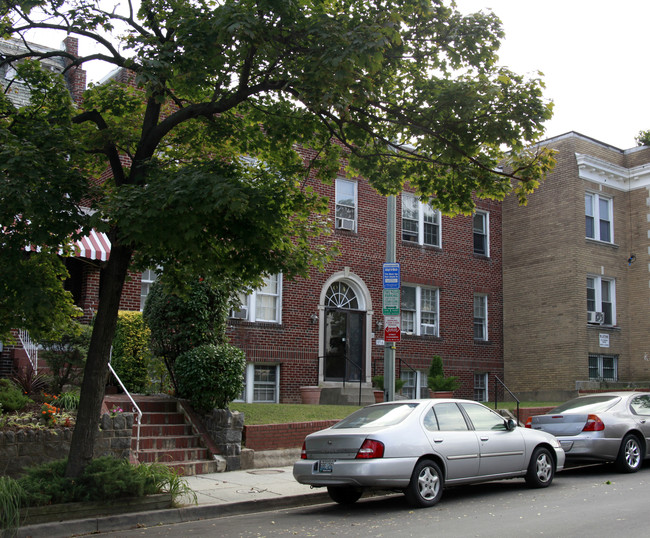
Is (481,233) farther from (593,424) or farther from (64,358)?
(64,358)

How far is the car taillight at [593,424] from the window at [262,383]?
973 centimetres

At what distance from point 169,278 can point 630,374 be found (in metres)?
20.6

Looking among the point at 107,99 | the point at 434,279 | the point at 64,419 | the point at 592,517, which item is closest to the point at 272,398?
the point at 434,279

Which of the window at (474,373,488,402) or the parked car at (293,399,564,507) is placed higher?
the window at (474,373,488,402)

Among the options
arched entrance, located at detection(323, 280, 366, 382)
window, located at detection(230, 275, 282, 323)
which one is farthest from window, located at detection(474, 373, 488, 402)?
window, located at detection(230, 275, 282, 323)

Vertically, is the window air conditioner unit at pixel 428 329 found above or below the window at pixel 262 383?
above

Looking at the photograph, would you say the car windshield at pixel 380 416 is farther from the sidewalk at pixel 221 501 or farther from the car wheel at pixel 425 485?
the sidewalk at pixel 221 501

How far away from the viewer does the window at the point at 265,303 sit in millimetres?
19547

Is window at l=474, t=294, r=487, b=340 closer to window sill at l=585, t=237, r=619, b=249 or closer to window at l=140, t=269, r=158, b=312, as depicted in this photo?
window sill at l=585, t=237, r=619, b=249

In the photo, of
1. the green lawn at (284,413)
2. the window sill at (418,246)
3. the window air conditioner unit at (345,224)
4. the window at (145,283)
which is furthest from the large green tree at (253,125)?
the window sill at (418,246)

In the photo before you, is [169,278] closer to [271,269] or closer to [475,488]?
[271,269]

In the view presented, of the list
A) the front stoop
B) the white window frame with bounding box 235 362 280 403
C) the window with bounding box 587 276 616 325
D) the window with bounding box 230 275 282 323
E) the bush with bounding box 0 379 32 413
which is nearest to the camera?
the bush with bounding box 0 379 32 413

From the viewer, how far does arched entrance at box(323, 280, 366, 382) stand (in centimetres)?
2119

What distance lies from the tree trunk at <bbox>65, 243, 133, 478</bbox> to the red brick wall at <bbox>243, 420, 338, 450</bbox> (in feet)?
13.8
